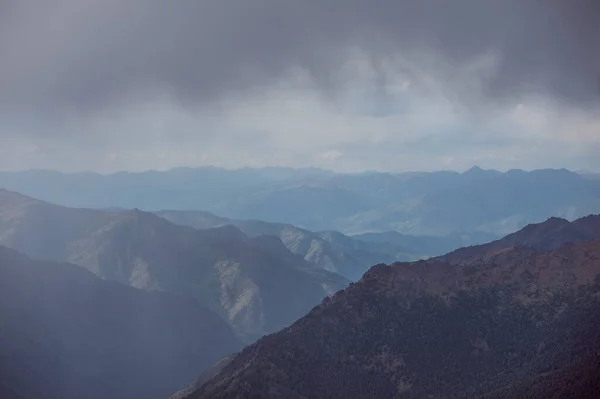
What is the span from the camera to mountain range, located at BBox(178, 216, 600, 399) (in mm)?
116188

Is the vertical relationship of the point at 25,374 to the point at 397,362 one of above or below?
below

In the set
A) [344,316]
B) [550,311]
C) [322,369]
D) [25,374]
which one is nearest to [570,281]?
[550,311]

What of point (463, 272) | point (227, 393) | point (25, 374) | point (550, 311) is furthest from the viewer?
point (25, 374)

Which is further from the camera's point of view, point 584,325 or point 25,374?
point 25,374

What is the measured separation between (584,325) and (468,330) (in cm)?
2225

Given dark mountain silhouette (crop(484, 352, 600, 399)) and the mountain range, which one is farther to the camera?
the mountain range

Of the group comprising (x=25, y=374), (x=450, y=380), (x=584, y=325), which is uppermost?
(x=584, y=325)

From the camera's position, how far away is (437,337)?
132 meters

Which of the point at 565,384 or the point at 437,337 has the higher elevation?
the point at 565,384

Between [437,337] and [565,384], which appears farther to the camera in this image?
[437,337]

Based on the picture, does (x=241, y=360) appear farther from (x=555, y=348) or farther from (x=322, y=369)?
(x=555, y=348)

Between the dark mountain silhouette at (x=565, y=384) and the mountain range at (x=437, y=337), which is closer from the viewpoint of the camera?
the dark mountain silhouette at (x=565, y=384)

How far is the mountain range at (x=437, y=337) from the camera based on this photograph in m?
116

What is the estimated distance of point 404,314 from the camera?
137125 millimetres
